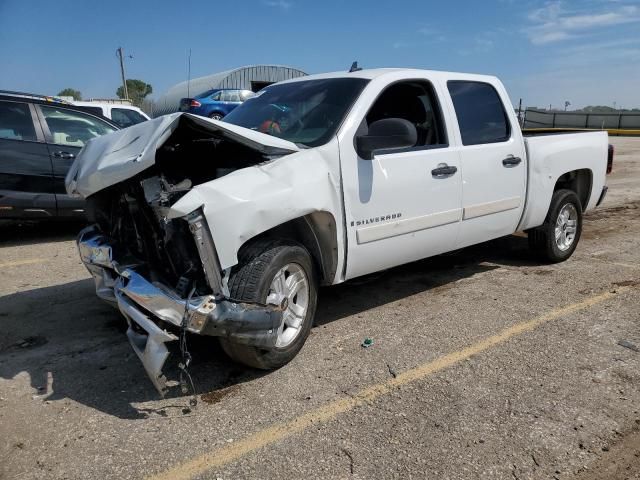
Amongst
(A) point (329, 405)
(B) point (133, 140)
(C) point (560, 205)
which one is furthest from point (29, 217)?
(C) point (560, 205)

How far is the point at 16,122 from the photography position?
282 inches

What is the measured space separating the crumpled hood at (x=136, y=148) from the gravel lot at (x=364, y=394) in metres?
1.27

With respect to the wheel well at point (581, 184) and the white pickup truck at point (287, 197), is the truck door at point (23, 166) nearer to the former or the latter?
the white pickup truck at point (287, 197)

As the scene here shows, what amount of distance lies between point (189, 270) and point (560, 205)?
174 inches

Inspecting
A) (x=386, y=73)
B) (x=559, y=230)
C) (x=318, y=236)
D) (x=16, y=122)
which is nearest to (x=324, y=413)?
(x=318, y=236)

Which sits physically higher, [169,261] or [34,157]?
[34,157]

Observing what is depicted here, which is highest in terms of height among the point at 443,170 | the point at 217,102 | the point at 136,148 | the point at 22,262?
the point at 217,102

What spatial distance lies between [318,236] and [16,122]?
528 cm

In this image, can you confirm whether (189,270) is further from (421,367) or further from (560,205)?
(560,205)

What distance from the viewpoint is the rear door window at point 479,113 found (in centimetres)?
491

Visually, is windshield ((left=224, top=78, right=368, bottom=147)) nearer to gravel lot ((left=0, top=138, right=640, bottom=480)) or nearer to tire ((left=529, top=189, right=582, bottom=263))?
gravel lot ((left=0, top=138, right=640, bottom=480))

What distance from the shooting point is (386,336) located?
13.9 ft

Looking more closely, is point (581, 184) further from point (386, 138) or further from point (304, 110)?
point (304, 110)

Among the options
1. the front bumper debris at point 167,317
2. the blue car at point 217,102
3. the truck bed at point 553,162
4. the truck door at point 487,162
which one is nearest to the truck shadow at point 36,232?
the front bumper debris at point 167,317
